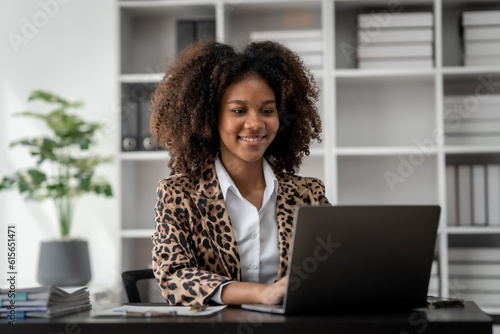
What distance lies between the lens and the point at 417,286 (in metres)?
1.30

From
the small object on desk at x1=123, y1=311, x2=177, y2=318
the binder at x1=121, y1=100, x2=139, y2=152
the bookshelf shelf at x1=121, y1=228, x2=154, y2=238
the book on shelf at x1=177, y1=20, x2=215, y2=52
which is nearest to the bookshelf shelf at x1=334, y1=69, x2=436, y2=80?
the book on shelf at x1=177, y1=20, x2=215, y2=52

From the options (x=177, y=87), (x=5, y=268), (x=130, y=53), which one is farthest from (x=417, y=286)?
(x=5, y=268)

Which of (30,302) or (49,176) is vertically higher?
(49,176)

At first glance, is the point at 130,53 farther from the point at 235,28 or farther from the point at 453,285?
the point at 453,285

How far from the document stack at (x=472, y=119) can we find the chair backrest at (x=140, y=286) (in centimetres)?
191

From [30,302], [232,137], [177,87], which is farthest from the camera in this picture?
[177,87]

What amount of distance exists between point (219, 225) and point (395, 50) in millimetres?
1848

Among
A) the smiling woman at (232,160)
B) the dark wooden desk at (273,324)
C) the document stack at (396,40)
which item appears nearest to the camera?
the dark wooden desk at (273,324)

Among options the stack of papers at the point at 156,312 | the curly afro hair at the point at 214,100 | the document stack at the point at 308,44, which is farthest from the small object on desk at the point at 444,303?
the document stack at the point at 308,44

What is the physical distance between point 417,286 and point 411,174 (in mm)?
2177

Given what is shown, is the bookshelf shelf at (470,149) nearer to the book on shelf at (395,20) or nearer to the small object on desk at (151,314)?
the book on shelf at (395,20)

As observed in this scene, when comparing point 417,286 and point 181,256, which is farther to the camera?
point 181,256

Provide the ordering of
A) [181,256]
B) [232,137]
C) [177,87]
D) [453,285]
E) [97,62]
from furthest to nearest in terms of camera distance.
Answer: [97,62]
[453,285]
[177,87]
[232,137]
[181,256]

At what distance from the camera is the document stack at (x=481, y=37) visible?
319cm
